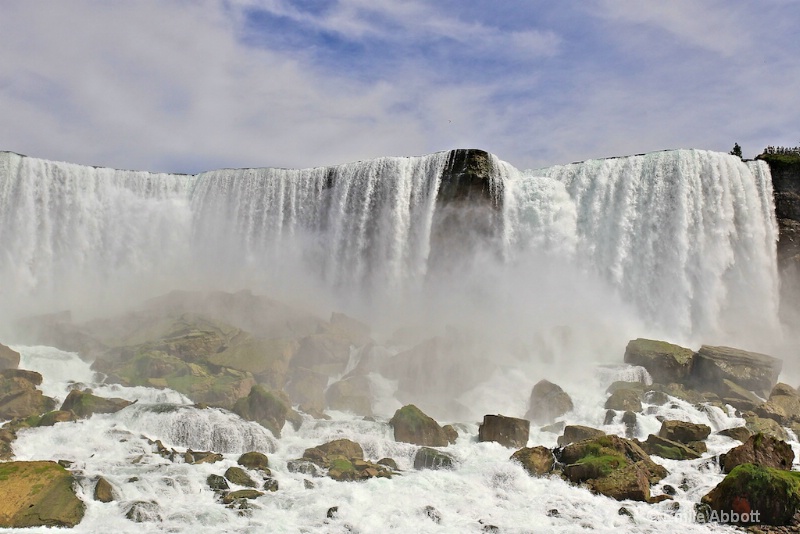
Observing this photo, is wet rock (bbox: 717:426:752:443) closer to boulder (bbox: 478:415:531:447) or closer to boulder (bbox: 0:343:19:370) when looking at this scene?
boulder (bbox: 478:415:531:447)

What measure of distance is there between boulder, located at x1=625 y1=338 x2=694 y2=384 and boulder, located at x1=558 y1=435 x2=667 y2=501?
8695 millimetres

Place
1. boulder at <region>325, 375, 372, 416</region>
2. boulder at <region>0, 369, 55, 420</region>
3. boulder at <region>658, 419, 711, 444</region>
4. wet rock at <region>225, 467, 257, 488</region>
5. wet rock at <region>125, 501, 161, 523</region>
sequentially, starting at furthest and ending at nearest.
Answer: boulder at <region>325, 375, 372, 416</region> → boulder at <region>0, 369, 55, 420</region> → boulder at <region>658, 419, 711, 444</region> → wet rock at <region>225, 467, 257, 488</region> → wet rock at <region>125, 501, 161, 523</region>

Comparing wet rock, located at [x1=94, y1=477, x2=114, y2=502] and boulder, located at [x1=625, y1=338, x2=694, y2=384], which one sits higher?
boulder, located at [x1=625, y1=338, x2=694, y2=384]

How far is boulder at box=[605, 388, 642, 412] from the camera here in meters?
22.1

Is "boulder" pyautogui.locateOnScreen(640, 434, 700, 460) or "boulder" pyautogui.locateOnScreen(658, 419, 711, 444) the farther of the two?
"boulder" pyautogui.locateOnScreen(658, 419, 711, 444)

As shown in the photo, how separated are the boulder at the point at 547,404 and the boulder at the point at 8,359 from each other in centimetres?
1988

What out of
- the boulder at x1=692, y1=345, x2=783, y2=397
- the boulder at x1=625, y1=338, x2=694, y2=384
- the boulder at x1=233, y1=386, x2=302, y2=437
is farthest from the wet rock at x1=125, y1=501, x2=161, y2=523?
the boulder at x1=692, y1=345, x2=783, y2=397

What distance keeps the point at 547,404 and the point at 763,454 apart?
827 cm

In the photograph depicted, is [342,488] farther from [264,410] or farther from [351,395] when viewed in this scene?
[351,395]

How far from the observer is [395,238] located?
36.8 m

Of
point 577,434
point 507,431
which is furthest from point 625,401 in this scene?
point 507,431

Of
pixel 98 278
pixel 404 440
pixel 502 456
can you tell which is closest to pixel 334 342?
pixel 404 440

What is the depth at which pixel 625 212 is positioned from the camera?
3269cm

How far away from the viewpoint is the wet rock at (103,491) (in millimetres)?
13398
